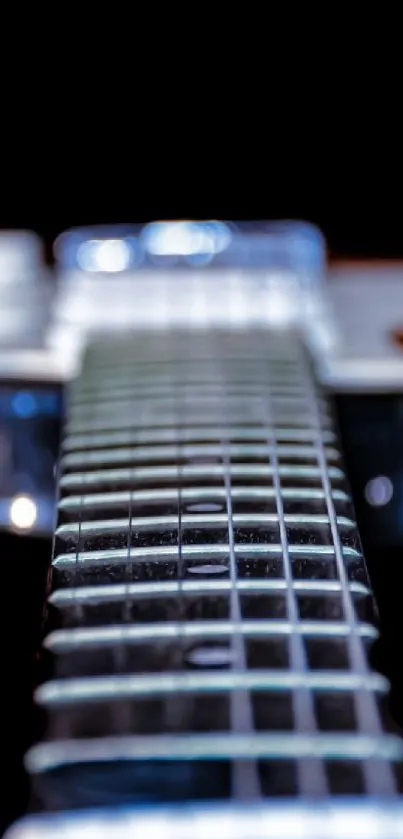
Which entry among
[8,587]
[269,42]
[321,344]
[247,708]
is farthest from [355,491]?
[269,42]

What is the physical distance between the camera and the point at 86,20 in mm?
1566

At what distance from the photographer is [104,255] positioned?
4.69 feet

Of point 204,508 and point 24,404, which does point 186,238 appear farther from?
point 204,508

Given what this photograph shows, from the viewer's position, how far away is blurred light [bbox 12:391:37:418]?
1.10 metres

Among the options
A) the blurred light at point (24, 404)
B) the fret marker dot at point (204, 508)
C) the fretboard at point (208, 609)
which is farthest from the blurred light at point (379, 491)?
the blurred light at point (24, 404)

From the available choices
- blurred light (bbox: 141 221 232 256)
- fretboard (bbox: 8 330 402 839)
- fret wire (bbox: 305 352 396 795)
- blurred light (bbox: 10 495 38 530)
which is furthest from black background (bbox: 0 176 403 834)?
fret wire (bbox: 305 352 396 795)

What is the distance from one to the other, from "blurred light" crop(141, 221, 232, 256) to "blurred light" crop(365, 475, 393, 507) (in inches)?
19.6

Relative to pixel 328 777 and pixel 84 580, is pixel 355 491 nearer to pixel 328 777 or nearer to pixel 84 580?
pixel 84 580

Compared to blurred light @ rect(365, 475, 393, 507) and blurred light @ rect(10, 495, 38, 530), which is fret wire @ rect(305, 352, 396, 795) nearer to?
blurred light @ rect(365, 475, 393, 507)

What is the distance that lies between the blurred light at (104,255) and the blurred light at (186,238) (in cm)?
3

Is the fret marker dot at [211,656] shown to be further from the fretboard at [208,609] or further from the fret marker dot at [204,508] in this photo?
the fret marker dot at [204,508]

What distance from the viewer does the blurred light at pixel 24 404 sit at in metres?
1.10

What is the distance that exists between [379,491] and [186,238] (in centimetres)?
55

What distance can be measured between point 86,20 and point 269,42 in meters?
0.27
